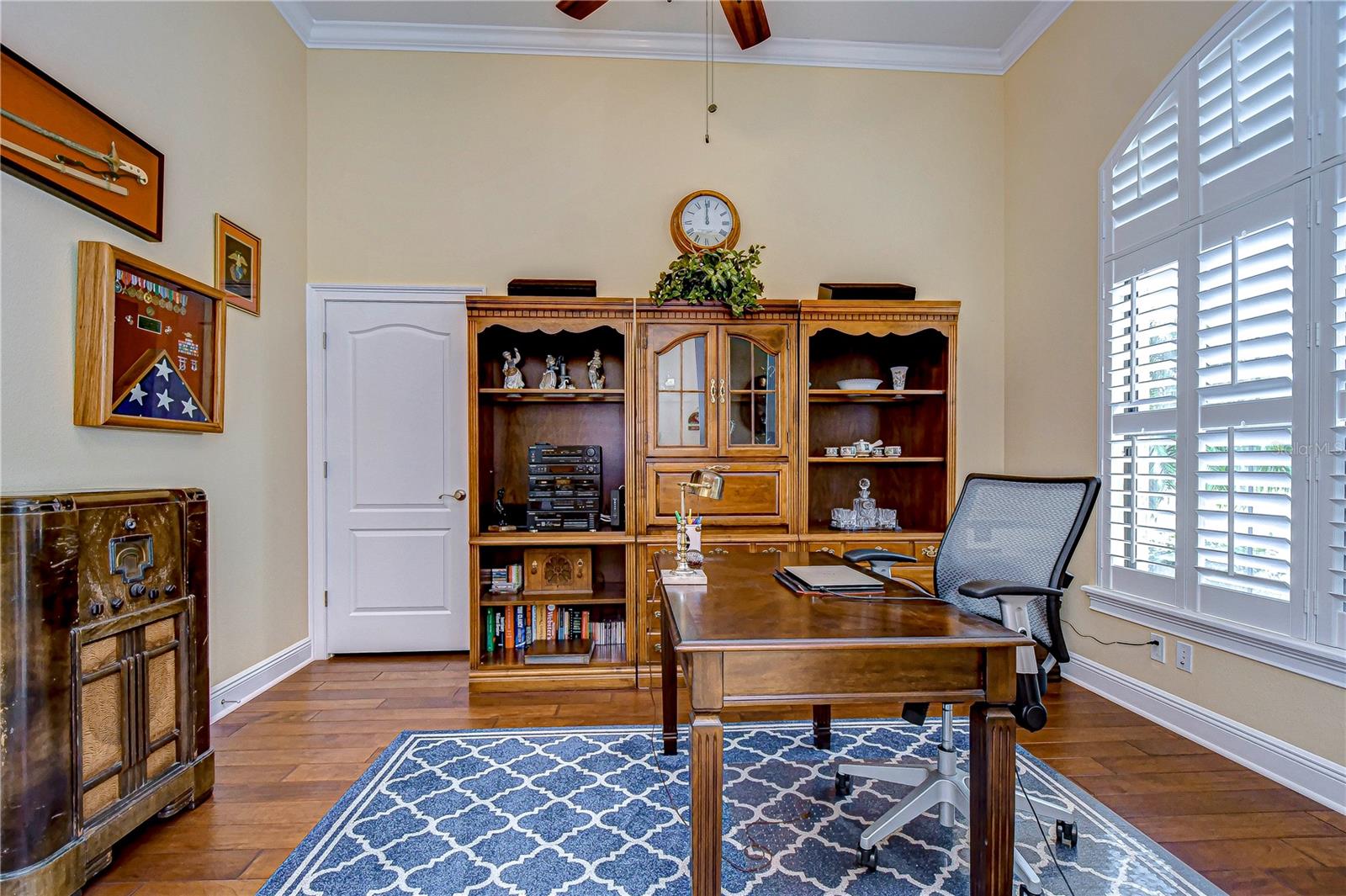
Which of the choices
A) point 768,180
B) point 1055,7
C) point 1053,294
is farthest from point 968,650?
point 1055,7

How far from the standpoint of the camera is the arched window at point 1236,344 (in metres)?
2.03

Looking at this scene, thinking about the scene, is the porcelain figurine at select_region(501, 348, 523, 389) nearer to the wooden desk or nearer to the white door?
the white door

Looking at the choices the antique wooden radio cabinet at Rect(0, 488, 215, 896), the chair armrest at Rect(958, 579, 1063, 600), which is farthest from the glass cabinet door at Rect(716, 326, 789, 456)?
the antique wooden radio cabinet at Rect(0, 488, 215, 896)

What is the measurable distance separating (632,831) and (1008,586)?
1.34 metres

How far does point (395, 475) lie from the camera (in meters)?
3.63

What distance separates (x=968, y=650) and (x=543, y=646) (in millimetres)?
2435

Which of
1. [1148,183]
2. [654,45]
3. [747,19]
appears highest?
[654,45]

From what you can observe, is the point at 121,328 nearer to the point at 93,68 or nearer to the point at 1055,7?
the point at 93,68

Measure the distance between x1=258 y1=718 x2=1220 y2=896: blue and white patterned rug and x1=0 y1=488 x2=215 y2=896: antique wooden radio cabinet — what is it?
0.49 m

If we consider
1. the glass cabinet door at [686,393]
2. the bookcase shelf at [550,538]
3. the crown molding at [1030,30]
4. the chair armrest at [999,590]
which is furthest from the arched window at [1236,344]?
the bookcase shelf at [550,538]

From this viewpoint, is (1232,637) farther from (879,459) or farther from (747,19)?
(747,19)

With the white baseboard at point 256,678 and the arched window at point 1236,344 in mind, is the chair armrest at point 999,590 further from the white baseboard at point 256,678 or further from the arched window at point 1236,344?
the white baseboard at point 256,678

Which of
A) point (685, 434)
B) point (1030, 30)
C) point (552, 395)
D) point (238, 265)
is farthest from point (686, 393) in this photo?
point (1030, 30)

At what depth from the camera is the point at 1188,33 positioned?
8.39 feet
